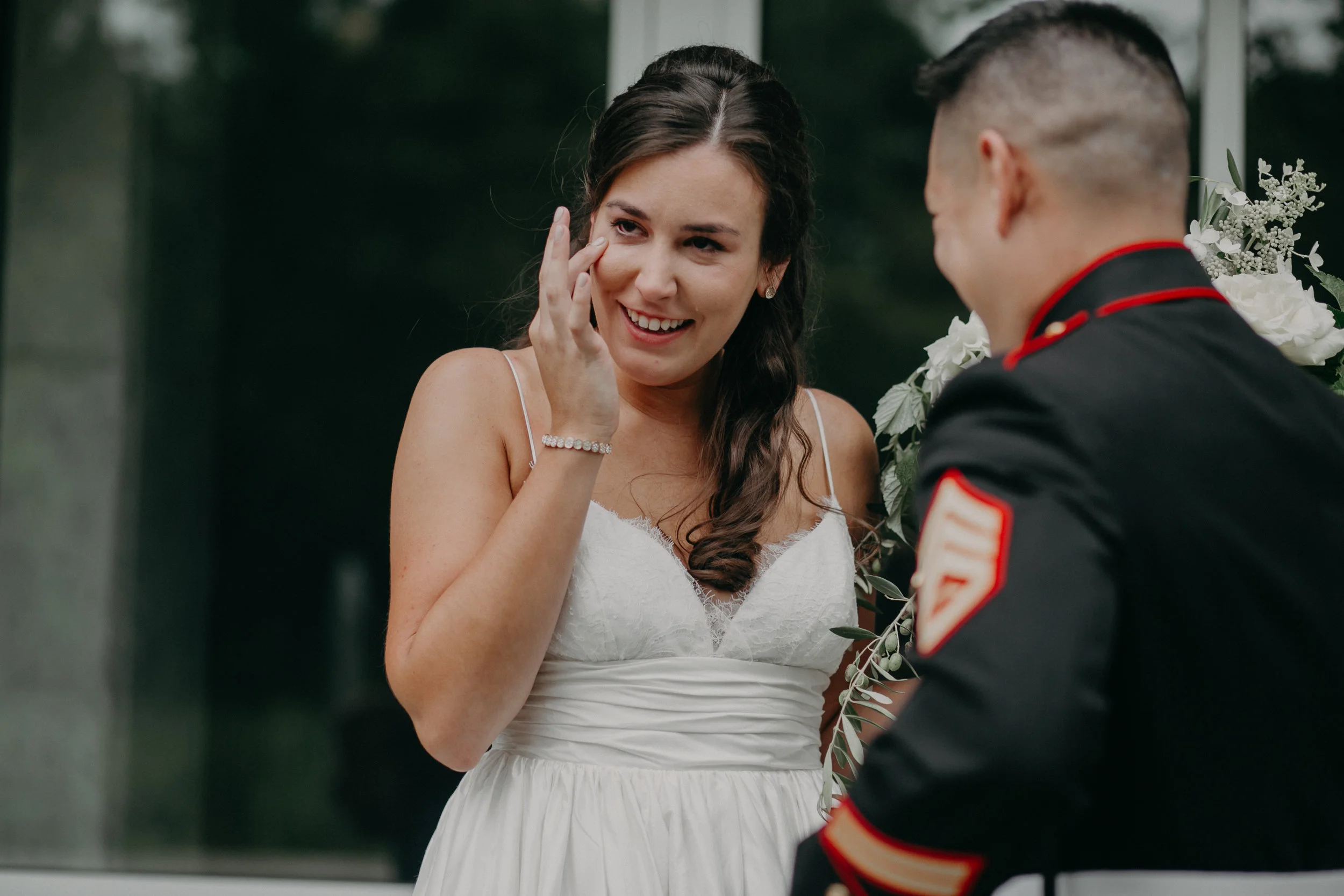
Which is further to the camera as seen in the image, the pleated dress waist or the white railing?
the white railing

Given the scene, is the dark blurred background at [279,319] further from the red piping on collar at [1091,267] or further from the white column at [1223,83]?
the red piping on collar at [1091,267]

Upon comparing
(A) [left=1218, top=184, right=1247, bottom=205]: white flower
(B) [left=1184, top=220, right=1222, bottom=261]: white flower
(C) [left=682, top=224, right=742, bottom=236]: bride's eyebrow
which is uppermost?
(A) [left=1218, top=184, right=1247, bottom=205]: white flower

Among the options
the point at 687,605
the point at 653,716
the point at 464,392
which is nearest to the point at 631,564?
the point at 687,605

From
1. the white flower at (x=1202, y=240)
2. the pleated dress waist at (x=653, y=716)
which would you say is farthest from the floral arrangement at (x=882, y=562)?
the white flower at (x=1202, y=240)

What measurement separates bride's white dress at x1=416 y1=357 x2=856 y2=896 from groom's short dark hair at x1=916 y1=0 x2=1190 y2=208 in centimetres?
81

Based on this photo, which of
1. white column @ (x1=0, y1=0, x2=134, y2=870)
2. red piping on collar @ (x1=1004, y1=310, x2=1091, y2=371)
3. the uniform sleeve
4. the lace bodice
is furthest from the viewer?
white column @ (x1=0, y1=0, x2=134, y2=870)

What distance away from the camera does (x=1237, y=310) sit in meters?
1.42

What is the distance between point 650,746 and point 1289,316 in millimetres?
959

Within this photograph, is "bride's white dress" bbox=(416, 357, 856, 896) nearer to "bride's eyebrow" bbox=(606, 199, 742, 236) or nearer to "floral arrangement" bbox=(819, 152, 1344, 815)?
"floral arrangement" bbox=(819, 152, 1344, 815)

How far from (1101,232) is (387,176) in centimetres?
254

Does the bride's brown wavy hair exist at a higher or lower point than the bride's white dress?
higher

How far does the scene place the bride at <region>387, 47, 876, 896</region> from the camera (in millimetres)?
1526

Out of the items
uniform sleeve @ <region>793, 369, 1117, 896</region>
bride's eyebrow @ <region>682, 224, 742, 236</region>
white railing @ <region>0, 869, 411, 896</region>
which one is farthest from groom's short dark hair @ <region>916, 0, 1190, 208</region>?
white railing @ <region>0, 869, 411, 896</region>

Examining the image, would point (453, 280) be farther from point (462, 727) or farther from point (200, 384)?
point (462, 727)
